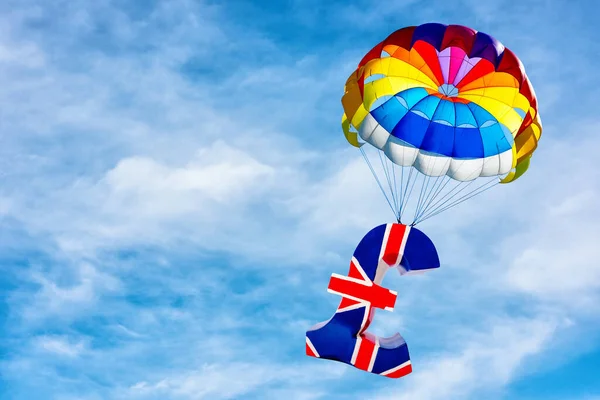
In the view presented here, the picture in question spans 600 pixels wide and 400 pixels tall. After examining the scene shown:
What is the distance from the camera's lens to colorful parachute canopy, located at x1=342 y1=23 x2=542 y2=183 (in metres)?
24.5

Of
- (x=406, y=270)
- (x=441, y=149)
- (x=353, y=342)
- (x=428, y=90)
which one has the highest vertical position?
(x=428, y=90)

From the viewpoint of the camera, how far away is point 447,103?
2500cm

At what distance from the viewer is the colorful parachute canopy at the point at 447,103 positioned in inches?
966

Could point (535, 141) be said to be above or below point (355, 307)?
above

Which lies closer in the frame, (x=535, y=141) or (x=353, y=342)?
(x=353, y=342)

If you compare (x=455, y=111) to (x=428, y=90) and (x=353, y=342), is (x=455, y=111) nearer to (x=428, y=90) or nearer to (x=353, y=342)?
(x=428, y=90)

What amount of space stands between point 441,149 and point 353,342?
632cm

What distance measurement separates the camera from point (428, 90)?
25109mm

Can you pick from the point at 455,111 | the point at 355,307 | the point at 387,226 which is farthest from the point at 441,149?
the point at 355,307

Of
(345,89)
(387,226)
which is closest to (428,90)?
(345,89)

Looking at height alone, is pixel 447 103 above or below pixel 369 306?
above

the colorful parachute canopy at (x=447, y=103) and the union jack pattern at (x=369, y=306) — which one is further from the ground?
the colorful parachute canopy at (x=447, y=103)

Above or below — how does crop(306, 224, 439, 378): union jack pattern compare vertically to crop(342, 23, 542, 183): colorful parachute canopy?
below

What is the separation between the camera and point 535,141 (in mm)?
25359
